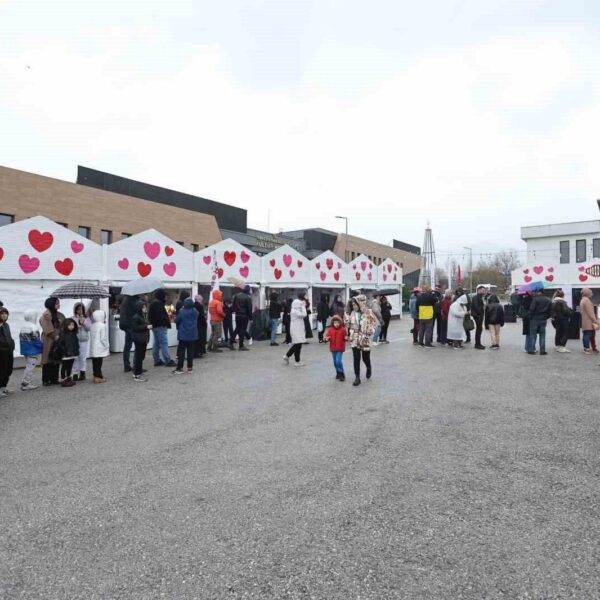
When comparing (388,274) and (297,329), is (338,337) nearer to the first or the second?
A: (297,329)

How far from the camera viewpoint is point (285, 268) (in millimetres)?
17219

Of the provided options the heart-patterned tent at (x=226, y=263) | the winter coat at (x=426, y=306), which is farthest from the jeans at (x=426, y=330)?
the heart-patterned tent at (x=226, y=263)

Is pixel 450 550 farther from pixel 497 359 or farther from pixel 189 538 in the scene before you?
pixel 497 359

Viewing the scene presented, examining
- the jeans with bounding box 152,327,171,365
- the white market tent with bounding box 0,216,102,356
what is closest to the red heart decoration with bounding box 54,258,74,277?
the white market tent with bounding box 0,216,102,356

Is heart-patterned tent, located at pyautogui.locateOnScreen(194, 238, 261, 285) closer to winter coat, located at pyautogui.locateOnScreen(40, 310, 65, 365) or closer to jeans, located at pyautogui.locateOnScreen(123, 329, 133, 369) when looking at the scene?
jeans, located at pyautogui.locateOnScreen(123, 329, 133, 369)

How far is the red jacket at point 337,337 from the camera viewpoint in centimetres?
809

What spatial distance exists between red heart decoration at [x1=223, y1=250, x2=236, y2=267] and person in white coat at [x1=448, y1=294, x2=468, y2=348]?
7.45 meters

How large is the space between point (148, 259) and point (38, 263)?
3.00 metres

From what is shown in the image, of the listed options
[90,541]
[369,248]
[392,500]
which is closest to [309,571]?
[392,500]

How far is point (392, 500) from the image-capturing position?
11.5 ft

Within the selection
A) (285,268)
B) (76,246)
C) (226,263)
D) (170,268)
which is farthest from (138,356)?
(285,268)

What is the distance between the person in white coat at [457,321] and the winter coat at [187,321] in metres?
7.71

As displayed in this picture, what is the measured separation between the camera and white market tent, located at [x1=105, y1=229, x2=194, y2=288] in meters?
12.2

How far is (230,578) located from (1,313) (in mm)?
6717
